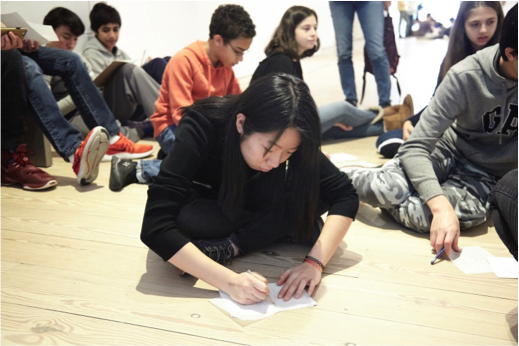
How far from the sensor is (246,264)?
168 cm

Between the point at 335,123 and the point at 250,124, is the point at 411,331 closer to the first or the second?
the point at 250,124

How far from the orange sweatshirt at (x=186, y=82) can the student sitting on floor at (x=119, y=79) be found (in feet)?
1.56

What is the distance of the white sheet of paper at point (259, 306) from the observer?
1.37 m

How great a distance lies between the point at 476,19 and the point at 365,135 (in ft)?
3.53

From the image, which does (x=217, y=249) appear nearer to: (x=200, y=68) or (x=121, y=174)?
(x=121, y=174)

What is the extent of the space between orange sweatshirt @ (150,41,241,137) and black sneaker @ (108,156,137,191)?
287 millimetres

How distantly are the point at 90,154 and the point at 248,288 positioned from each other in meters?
1.18

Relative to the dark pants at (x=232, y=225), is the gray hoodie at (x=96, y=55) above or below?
above

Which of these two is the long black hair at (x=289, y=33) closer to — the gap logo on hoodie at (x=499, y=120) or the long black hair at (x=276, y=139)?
the gap logo on hoodie at (x=499, y=120)

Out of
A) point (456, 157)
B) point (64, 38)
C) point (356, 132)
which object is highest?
point (64, 38)

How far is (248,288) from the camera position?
4.47 feet

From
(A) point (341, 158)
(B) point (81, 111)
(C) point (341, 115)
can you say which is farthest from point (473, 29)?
(B) point (81, 111)

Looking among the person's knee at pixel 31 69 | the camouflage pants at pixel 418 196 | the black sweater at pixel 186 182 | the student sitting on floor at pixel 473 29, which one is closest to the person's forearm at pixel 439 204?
the camouflage pants at pixel 418 196

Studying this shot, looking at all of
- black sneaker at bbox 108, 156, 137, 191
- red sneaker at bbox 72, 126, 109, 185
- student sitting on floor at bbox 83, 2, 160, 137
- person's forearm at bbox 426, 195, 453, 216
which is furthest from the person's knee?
person's forearm at bbox 426, 195, 453, 216
